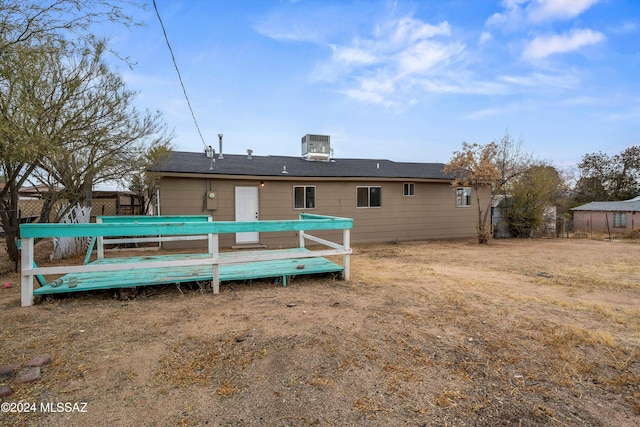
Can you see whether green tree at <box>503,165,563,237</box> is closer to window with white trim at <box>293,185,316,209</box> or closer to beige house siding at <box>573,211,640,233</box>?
beige house siding at <box>573,211,640,233</box>

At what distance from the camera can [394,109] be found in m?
14.1

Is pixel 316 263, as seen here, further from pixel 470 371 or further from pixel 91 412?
pixel 91 412

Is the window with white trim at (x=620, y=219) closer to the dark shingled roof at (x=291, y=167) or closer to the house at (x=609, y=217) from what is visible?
the house at (x=609, y=217)

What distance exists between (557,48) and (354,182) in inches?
319

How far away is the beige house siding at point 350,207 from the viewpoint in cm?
959

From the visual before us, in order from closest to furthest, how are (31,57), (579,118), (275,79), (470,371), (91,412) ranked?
(91,412) < (470,371) < (31,57) < (275,79) < (579,118)

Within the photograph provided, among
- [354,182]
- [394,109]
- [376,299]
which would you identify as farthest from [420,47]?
[376,299]

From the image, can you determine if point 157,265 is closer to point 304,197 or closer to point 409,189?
point 304,197

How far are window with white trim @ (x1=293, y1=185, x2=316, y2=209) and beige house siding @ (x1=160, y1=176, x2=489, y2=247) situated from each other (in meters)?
0.12

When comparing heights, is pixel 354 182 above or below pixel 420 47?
below

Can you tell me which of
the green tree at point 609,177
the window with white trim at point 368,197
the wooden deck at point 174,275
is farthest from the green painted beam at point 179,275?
the green tree at point 609,177

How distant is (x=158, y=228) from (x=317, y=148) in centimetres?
953

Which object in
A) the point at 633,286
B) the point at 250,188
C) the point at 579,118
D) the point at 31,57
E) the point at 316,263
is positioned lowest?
the point at 633,286

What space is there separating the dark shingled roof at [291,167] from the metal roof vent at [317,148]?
0.38 metres
